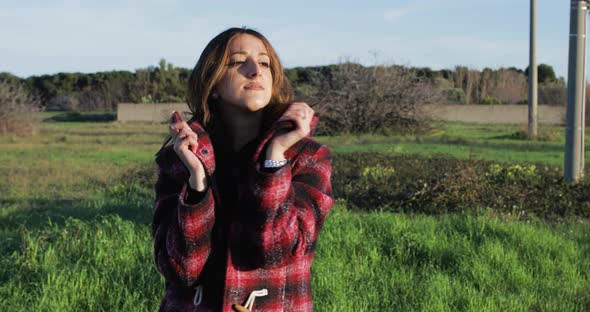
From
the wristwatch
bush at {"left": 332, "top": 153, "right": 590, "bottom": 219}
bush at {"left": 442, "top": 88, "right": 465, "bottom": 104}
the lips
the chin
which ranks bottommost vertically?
bush at {"left": 332, "top": 153, "right": 590, "bottom": 219}

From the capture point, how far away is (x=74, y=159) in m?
15.1

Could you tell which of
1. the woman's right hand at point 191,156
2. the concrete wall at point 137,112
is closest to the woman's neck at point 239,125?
the woman's right hand at point 191,156

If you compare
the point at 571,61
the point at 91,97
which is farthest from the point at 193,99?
the point at 91,97

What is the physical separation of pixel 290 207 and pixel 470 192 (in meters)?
6.42

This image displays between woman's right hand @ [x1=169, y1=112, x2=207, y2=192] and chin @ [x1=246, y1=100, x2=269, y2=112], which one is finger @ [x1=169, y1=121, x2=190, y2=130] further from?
chin @ [x1=246, y1=100, x2=269, y2=112]

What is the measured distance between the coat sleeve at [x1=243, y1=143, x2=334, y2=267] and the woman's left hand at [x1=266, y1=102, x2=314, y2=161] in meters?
0.05

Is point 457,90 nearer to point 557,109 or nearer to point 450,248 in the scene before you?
point 557,109

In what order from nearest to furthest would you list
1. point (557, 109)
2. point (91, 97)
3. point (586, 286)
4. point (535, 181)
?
point (586, 286)
point (535, 181)
point (557, 109)
point (91, 97)

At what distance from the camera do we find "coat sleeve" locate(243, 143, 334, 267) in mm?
1933

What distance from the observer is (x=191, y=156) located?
1.98 meters

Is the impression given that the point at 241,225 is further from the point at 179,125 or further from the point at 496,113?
the point at 496,113

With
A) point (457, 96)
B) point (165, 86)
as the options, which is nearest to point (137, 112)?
point (165, 86)

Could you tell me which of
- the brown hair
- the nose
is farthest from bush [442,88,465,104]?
the nose

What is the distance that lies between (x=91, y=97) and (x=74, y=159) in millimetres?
39046
